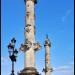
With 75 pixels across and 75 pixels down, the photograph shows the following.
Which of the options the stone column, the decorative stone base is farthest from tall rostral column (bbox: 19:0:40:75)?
the stone column

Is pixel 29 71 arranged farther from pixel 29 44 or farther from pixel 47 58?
pixel 47 58

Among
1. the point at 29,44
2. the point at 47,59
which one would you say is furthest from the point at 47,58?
the point at 29,44

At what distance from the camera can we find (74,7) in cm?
1678

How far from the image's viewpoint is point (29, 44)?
17375 millimetres

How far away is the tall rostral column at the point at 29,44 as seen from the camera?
16702 mm

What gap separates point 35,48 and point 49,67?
10.9 m

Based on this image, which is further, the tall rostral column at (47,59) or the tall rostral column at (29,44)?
the tall rostral column at (47,59)

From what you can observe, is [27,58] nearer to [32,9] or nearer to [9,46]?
[32,9]

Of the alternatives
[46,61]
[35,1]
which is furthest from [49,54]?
[35,1]

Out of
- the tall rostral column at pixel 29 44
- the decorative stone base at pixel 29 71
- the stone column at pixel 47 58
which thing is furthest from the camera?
the stone column at pixel 47 58

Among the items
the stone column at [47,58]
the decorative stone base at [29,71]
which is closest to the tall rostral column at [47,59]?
the stone column at [47,58]

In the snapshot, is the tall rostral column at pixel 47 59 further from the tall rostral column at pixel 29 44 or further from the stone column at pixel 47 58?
the tall rostral column at pixel 29 44

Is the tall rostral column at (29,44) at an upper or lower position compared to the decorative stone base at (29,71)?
upper

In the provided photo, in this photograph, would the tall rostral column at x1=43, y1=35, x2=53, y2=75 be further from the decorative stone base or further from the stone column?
the decorative stone base
